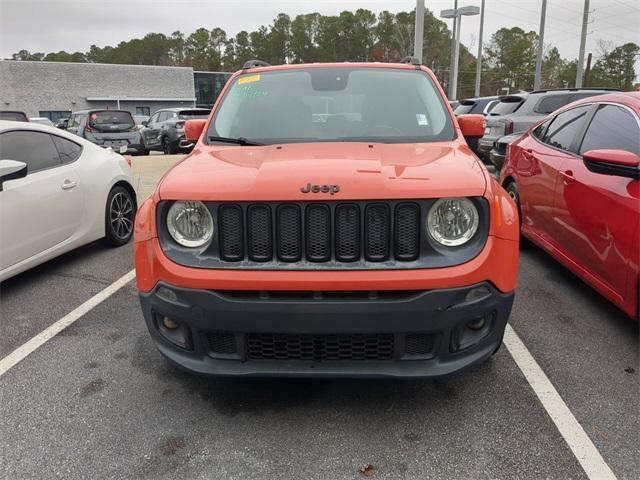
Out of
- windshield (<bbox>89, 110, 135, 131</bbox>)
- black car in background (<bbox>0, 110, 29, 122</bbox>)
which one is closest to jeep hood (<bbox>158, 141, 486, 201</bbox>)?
black car in background (<bbox>0, 110, 29, 122</bbox>)

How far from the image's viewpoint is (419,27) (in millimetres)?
15398

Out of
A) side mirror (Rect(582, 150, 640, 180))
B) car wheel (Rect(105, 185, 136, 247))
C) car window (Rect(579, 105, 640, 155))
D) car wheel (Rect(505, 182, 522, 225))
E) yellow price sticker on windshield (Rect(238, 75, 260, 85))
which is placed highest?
yellow price sticker on windshield (Rect(238, 75, 260, 85))

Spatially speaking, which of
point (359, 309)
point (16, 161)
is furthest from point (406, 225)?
point (16, 161)

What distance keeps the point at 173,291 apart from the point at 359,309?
87 cm

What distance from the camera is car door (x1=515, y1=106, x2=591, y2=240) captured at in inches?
178

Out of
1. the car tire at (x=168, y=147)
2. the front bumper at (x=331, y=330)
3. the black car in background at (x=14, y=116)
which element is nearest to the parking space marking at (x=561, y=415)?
the front bumper at (x=331, y=330)

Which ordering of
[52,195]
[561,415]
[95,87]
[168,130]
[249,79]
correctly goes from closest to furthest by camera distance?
1. [561,415]
2. [249,79]
3. [52,195]
4. [168,130]
5. [95,87]

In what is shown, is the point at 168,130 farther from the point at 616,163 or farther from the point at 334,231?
the point at 334,231

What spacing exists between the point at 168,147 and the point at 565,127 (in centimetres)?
1554

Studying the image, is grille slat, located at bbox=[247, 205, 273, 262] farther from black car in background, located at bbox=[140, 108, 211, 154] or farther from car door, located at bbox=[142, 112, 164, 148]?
car door, located at bbox=[142, 112, 164, 148]

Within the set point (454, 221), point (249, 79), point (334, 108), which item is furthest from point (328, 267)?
point (249, 79)

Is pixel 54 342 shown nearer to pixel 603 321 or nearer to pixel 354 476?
pixel 354 476

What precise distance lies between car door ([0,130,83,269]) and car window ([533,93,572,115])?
26.2 feet

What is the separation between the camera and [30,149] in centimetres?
475
